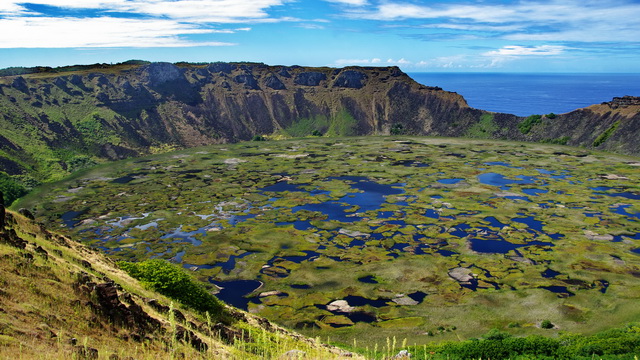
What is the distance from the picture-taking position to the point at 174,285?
38188 mm

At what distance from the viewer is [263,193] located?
11212 centimetres

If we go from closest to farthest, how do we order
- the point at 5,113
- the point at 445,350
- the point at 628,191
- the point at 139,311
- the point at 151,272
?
the point at 139,311
the point at 445,350
the point at 151,272
the point at 628,191
the point at 5,113

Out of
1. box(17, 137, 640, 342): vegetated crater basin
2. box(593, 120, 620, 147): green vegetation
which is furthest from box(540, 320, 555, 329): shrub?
box(593, 120, 620, 147): green vegetation

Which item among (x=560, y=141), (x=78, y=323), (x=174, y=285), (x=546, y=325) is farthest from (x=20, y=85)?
(x=560, y=141)

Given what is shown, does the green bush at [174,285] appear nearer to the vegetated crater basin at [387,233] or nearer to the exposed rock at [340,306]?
the vegetated crater basin at [387,233]

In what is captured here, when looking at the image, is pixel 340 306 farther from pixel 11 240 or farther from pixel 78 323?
pixel 78 323

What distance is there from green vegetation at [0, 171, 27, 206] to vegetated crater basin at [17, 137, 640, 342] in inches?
154

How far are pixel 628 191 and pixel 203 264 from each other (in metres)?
104

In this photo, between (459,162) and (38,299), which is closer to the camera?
(38,299)

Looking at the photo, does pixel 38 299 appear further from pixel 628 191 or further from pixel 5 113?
pixel 5 113

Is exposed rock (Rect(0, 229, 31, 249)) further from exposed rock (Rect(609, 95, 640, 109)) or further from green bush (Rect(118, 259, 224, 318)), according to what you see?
exposed rock (Rect(609, 95, 640, 109))

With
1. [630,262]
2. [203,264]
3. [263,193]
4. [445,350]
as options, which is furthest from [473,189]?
[445,350]

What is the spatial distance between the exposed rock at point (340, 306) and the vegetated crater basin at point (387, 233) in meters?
0.26

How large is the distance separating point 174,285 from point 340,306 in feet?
80.2
